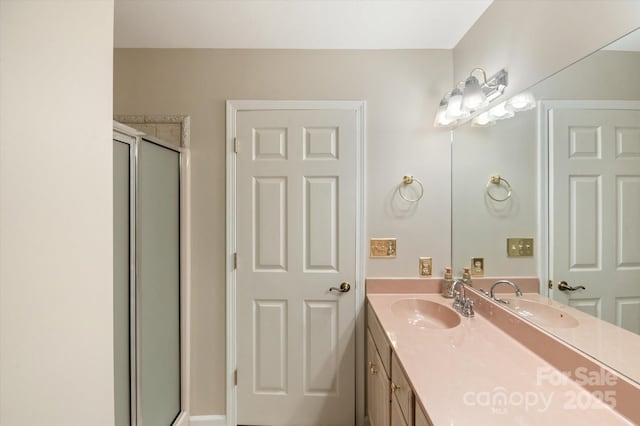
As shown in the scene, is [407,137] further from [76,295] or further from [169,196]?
[76,295]

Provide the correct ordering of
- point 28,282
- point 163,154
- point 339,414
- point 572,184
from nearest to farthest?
1. point 28,282
2. point 572,184
3. point 163,154
4. point 339,414

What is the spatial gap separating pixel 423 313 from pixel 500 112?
1153 mm

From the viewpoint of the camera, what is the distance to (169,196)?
168cm

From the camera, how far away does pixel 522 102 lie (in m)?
1.25

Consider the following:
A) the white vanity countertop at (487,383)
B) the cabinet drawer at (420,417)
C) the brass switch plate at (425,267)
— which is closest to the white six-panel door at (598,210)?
the white vanity countertop at (487,383)

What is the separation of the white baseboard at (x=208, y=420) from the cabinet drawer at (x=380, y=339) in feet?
3.62

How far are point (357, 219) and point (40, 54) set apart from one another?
155 cm

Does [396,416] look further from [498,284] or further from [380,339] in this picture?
[498,284]

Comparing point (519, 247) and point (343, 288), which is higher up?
point (519, 247)

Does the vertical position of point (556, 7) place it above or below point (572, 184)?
above

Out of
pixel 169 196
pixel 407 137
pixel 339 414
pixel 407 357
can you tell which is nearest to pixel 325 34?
pixel 407 137

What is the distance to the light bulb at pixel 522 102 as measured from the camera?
3.91 ft

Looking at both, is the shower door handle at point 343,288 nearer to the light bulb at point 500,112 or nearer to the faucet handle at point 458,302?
the faucet handle at point 458,302

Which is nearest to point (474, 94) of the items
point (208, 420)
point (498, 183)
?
point (498, 183)
